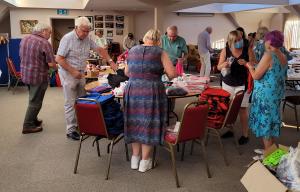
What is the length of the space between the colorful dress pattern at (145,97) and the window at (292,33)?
12.2m

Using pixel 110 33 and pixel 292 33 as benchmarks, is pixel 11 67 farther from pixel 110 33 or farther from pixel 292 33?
pixel 292 33

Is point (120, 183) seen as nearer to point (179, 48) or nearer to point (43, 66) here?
point (43, 66)

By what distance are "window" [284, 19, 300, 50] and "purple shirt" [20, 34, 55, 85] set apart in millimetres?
11884

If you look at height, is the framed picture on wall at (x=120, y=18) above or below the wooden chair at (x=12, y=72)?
above

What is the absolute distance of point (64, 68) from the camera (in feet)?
12.9

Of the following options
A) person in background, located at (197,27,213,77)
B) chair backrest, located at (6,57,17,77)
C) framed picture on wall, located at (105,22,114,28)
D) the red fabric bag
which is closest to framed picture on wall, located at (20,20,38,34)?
framed picture on wall, located at (105,22,114,28)

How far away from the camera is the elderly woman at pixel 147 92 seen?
3035mm

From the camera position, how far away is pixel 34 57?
437 cm

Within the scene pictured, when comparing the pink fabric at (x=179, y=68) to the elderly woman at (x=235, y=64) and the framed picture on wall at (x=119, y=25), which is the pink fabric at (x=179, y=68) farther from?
the framed picture on wall at (x=119, y=25)

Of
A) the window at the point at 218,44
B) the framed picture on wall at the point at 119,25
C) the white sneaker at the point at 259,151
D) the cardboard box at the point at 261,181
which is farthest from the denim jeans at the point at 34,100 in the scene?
the window at the point at 218,44

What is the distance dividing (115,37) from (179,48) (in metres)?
8.39

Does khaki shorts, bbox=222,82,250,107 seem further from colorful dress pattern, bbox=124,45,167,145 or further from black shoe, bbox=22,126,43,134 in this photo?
black shoe, bbox=22,126,43,134

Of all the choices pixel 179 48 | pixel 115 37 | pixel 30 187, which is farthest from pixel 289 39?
pixel 30 187

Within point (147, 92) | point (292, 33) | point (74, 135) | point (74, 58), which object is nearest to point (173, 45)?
point (74, 58)
